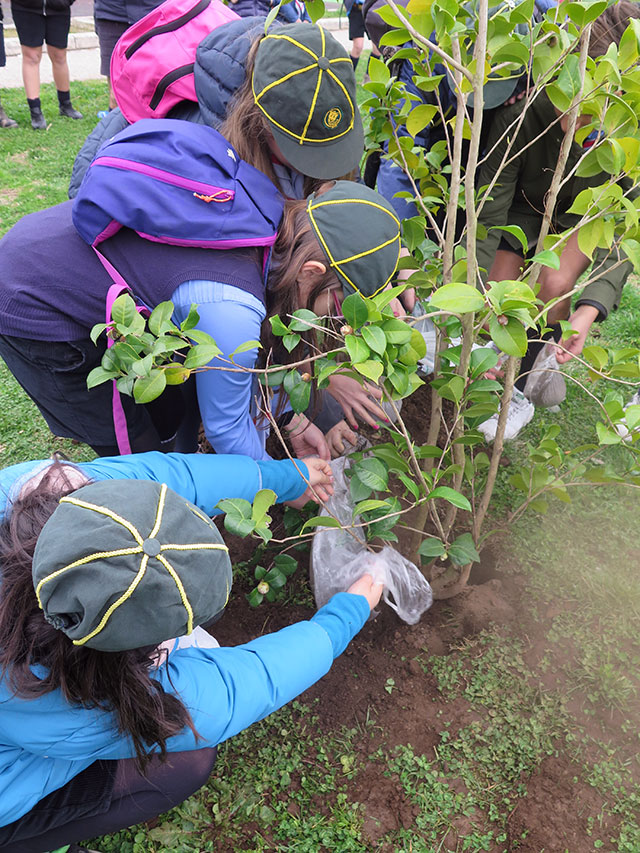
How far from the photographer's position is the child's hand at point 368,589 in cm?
166

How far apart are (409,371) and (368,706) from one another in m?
1.08

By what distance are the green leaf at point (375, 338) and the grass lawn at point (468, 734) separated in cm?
117

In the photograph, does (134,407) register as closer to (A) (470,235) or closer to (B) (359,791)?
(A) (470,235)

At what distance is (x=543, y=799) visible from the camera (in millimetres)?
1627

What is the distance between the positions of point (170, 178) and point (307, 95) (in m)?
0.35

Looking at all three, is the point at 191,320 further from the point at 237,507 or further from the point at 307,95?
the point at 307,95

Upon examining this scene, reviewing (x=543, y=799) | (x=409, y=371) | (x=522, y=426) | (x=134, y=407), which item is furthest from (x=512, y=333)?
(x=522, y=426)

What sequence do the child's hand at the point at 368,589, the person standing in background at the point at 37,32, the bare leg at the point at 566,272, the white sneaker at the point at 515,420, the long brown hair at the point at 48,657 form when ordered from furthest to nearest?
the person standing in background at the point at 37,32, the white sneaker at the point at 515,420, the bare leg at the point at 566,272, the child's hand at the point at 368,589, the long brown hair at the point at 48,657

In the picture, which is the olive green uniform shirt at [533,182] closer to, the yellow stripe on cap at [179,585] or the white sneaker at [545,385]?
the white sneaker at [545,385]

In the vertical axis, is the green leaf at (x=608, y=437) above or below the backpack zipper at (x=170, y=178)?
below

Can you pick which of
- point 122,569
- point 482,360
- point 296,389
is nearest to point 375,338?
point 296,389

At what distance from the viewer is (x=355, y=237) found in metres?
1.30

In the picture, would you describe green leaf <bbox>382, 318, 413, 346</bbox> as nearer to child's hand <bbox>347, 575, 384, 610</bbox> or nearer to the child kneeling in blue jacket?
the child kneeling in blue jacket

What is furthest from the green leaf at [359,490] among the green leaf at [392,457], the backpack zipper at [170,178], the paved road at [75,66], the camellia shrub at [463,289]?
the paved road at [75,66]
